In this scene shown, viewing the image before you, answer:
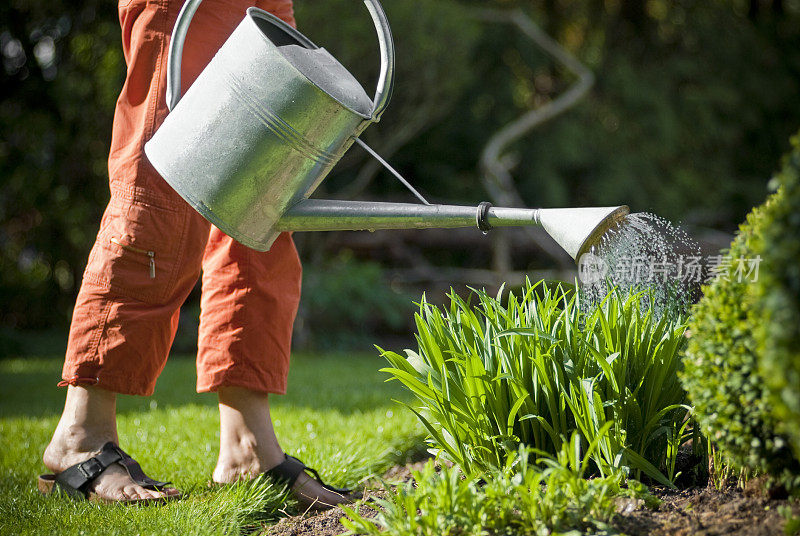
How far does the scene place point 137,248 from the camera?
182 centimetres

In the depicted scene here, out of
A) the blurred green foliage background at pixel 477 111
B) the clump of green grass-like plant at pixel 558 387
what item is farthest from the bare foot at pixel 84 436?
the blurred green foliage background at pixel 477 111

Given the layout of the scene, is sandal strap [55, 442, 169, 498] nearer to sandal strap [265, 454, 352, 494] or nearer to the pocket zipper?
sandal strap [265, 454, 352, 494]

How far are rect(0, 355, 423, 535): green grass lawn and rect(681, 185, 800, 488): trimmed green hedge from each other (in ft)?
3.19

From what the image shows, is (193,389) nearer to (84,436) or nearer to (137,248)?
(84,436)

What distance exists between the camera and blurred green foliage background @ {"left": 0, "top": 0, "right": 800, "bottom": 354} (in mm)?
6086

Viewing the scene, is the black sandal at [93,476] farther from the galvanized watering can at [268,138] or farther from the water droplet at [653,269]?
the water droplet at [653,269]

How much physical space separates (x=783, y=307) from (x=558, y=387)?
67 cm

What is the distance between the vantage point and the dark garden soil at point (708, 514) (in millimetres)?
1236

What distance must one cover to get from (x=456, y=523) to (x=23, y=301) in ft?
21.0

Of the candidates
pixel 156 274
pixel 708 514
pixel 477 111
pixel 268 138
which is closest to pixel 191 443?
pixel 156 274

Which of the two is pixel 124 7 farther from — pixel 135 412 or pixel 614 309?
pixel 135 412

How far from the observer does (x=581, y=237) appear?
1.37 meters

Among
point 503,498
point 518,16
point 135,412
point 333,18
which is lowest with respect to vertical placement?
point 135,412

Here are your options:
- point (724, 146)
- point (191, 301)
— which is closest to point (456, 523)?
point (191, 301)
